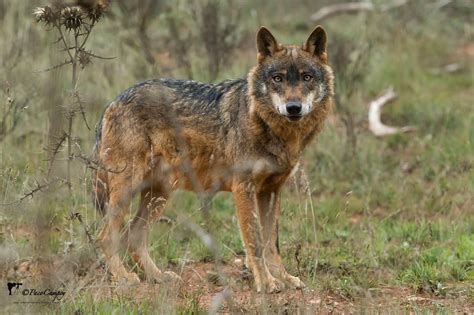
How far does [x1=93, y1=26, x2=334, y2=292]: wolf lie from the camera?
6891mm

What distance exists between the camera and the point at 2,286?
5.39 metres

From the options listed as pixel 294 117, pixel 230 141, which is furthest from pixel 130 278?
pixel 294 117

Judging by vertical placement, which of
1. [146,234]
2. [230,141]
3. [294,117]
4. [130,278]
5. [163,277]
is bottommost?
[130,278]

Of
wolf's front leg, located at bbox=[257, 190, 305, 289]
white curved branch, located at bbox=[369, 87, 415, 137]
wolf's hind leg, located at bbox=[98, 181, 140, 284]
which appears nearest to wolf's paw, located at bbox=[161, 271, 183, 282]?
wolf's hind leg, located at bbox=[98, 181, 140, 284]

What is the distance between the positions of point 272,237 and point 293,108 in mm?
1120

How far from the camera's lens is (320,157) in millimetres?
10375

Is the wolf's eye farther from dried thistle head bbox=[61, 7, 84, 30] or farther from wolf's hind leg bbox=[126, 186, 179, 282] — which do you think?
dried thistle head bbox=[61, 7, 84, 30]

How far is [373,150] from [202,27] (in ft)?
9.60

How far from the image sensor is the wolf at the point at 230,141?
22.6 ft

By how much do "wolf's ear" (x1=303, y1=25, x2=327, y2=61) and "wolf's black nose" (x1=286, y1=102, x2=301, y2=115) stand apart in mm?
681

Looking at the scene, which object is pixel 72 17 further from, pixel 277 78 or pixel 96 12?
pixel 277 78

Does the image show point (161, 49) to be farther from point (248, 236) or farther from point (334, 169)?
point (248, 236)

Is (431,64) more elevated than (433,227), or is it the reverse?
(431,64)

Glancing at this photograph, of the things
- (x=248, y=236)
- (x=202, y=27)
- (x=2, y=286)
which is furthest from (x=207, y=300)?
(x=202, y=27)
